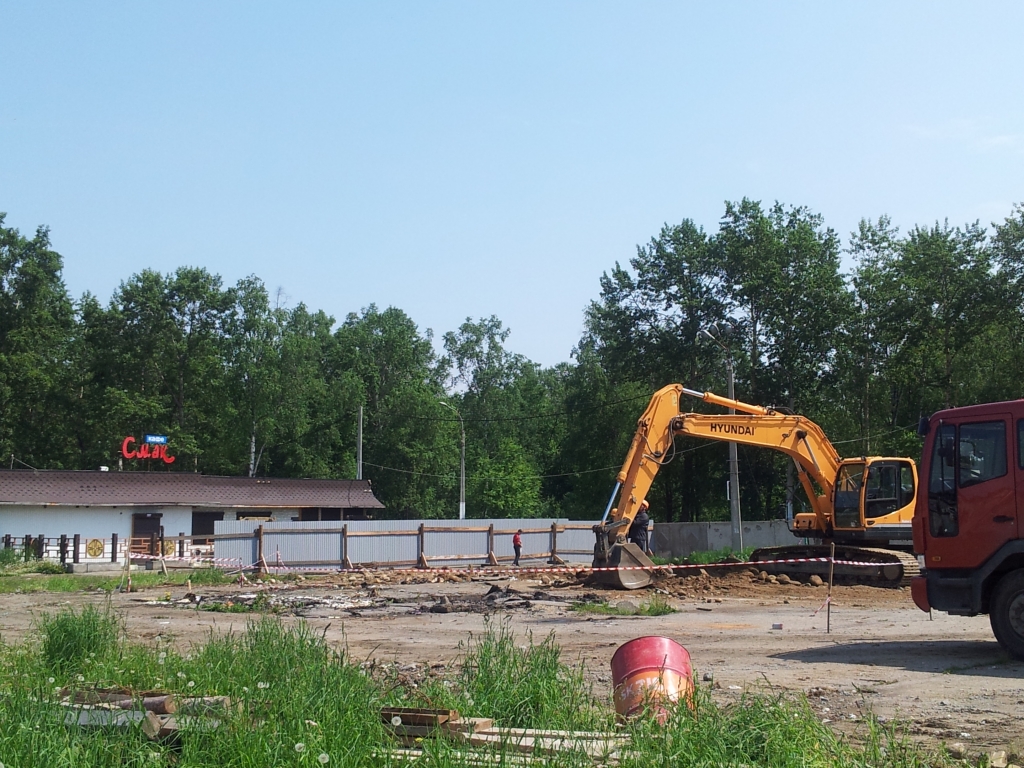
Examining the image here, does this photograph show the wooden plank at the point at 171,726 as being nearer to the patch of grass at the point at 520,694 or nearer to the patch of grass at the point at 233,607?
the patch of grass at the point at 520,694

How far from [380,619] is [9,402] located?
5661 cm

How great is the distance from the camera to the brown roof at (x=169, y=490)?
4459 centimetres

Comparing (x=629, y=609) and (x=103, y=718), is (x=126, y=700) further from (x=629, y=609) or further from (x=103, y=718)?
(x=629, y=609)

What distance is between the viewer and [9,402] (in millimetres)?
65500

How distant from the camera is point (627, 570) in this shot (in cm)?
2195

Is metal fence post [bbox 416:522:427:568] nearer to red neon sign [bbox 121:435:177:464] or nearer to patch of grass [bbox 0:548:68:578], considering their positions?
patch of grass [bbox 0:548:68:578]

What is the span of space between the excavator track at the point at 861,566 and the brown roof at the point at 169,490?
31.2 m

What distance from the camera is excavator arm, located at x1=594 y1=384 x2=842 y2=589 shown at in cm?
2258

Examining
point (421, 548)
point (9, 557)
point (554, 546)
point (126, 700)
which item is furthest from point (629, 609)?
point (9, 557)

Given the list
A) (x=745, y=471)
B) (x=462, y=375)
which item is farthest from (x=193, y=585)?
(x=462, y=375)

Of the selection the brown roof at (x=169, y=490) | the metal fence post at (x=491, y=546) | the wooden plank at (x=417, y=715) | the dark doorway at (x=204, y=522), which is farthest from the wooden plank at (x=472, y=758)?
the dark doorway at (x=204, y=522)

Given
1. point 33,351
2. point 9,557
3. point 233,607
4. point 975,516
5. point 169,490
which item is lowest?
point 9,557

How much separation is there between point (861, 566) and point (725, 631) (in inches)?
394

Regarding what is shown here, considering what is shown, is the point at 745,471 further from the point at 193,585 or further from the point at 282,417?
the point at 193,585
